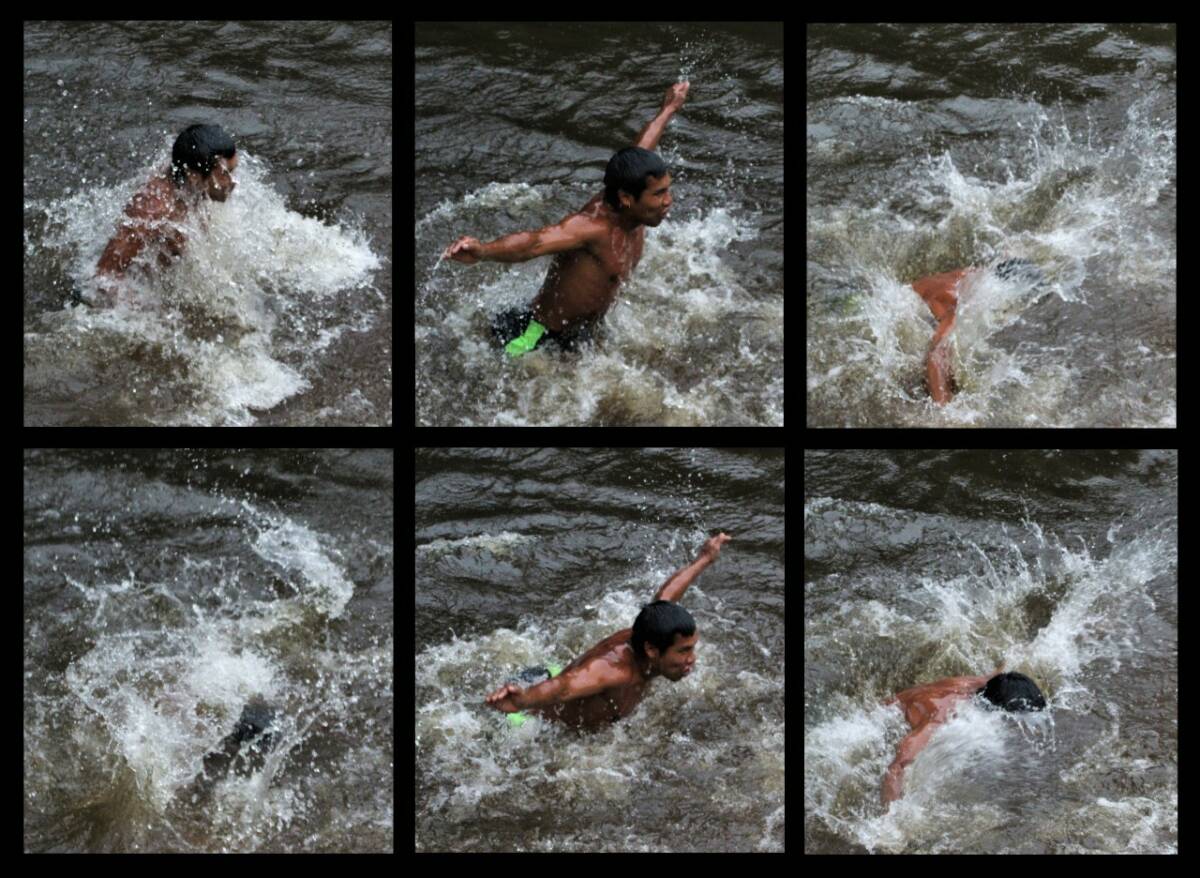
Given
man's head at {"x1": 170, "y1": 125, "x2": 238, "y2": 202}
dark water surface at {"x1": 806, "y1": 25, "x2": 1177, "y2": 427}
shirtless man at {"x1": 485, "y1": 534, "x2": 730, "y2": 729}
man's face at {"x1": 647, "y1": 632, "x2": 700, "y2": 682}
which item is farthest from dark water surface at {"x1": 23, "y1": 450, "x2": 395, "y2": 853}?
dark water surface at {"x1": 806, "y1": 25, "x2": 1177, "y2": 427}

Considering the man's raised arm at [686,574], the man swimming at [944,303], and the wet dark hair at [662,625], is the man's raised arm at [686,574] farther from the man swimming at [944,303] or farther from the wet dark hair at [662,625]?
the man swimming at [944,303]

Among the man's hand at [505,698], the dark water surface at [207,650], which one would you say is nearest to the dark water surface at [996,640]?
the man's hand at [505,698]

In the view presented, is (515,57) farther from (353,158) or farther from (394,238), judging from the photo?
(394,238)

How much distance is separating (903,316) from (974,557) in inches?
41.6

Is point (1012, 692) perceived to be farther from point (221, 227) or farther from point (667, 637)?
point (221, 227)

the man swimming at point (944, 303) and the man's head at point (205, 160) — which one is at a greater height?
the man's head at point (205, 160)

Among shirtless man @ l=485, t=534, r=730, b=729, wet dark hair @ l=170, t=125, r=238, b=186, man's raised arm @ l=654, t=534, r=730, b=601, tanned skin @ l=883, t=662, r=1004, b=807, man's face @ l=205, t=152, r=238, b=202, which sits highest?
wet dark hair @ l=170, t=125, r=238, b=186

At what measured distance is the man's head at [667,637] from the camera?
4949 millimetres

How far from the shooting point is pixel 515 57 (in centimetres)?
613

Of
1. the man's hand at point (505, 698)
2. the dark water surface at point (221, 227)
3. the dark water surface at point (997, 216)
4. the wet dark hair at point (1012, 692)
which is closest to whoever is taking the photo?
the man's hand at point (505, 698)

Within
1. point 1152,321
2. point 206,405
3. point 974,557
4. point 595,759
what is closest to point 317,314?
point 206,405

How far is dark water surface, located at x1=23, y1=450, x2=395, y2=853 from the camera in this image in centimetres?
543

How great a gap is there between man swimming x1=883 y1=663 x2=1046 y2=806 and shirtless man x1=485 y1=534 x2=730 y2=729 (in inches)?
36.5

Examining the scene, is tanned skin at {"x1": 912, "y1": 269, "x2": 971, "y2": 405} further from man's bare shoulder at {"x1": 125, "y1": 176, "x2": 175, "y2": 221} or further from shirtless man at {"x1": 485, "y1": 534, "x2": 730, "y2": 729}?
man's bare shoulder at {"x1": 125, "y1": 176, "x2": 175, "y2": 221}
